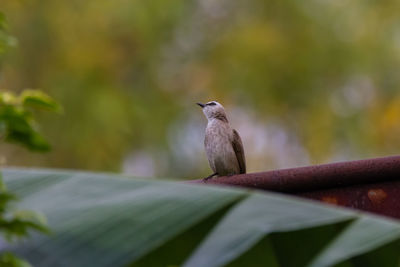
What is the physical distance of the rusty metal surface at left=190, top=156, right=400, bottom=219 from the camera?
308cm

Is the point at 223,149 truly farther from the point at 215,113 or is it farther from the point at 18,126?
the point at 18,126

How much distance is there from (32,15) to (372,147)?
257 inches

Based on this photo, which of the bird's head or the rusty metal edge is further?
the bird's head

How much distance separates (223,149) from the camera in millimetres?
6504

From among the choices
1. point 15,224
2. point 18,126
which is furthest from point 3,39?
point 15,224

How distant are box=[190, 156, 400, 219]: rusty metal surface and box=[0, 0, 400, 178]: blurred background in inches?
412

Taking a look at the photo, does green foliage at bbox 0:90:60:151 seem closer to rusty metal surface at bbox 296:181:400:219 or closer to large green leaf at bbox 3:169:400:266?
large green leaf at bbox 3:169:400:266

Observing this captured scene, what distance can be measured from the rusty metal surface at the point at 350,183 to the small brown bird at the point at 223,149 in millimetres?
3290

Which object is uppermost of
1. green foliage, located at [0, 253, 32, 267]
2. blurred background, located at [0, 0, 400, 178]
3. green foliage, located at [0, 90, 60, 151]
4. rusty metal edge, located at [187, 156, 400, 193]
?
blurred background, located at [0, 0, 400, 178]

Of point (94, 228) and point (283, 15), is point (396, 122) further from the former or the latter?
point (94, 228)

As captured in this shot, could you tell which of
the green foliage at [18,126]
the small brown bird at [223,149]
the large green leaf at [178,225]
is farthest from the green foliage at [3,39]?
the small brown bird at [223,149]

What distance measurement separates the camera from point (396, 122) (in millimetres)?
14945

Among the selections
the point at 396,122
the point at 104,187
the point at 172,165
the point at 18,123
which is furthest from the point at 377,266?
the point at 396,122

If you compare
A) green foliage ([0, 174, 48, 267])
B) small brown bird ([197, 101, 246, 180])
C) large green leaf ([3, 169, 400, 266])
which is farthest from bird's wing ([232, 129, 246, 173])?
green foliage ([0, 174, 48, 267])
